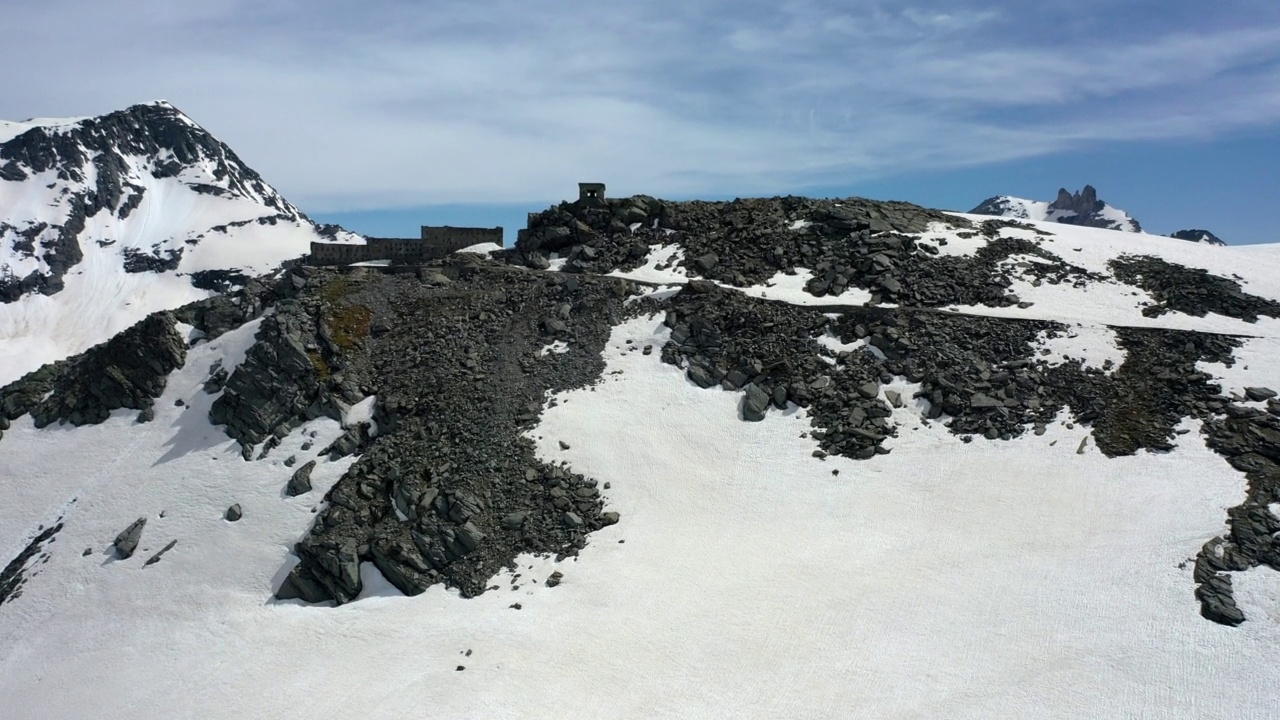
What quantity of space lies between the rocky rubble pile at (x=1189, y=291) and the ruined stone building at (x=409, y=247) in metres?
52.0

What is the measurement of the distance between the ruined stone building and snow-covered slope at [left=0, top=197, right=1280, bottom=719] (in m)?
19.2

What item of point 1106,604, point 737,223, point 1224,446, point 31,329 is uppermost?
point 737,223

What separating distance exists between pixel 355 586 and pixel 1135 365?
47.0 m

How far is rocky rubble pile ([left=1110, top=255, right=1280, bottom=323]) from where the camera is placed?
56.4 meters

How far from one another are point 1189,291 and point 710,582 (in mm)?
43263

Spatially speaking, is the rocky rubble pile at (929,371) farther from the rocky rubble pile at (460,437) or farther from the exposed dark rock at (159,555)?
the exposed dark rock at (159,555)

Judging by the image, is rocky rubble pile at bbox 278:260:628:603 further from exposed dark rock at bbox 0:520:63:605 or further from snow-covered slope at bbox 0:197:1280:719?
exposed dark rock at bbox 0:520:63:605

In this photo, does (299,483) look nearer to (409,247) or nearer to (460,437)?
(460,437)

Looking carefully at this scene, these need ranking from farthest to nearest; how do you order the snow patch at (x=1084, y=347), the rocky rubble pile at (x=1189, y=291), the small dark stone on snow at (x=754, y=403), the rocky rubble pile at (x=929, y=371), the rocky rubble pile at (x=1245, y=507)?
1. the rocky rubble pile at (x=1189, y=291)
2. the snow patch at (x=1084, y=347)
3. the small dark stone on snow at (x=754, y=403)
4. the rocky rubble pile at (x=929, y=371)
5. the rocky rubble pile at (x=1245, y=507)

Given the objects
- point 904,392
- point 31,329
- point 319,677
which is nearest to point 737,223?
point 904,392

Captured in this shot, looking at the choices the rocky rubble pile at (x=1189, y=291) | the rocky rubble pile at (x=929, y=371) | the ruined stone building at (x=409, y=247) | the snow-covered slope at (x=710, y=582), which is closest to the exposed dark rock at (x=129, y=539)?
the snow-covered slope at (x=710, y=582)

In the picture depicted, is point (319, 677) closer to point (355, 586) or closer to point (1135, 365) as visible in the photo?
point (355, 586)

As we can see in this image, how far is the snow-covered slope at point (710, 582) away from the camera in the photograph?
33344 millimetres

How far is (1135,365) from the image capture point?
50.1 meters
